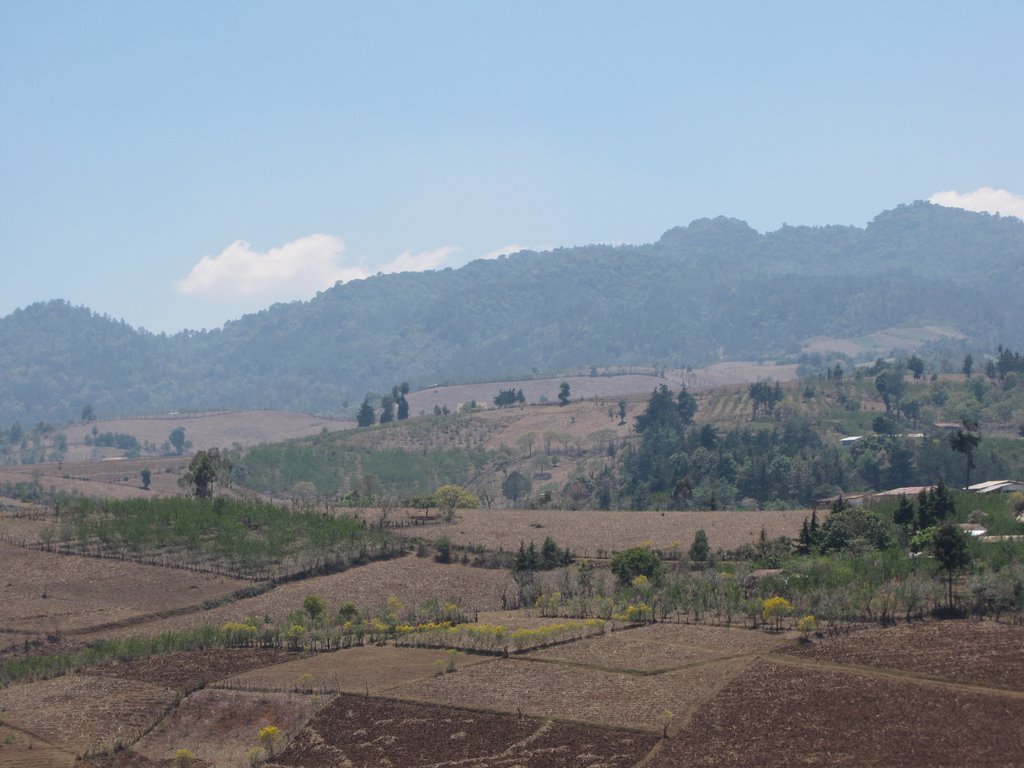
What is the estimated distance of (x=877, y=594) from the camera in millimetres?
82812

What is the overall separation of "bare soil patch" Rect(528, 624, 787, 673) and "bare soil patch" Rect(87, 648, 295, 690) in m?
16.9

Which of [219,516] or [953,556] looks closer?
[953,556]

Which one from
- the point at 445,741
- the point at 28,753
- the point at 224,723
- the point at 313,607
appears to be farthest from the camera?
the point at 313,607

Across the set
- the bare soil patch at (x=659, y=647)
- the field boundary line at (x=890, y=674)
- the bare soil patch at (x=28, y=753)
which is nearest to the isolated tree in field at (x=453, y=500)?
the bare soil patch at (x=659, y=647)

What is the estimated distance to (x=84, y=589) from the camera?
104 metres

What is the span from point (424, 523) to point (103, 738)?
66.7 m

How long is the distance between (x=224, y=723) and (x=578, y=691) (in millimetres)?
18225

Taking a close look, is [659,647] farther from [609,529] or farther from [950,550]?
[609,529]

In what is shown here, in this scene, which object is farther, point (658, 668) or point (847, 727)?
point (658, 668)

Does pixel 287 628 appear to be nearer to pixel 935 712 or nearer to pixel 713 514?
pixel 935 712

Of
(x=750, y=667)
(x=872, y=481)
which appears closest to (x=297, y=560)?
(x=750, y=667)

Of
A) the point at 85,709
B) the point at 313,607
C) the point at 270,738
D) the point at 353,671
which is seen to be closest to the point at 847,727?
the point at 270,738

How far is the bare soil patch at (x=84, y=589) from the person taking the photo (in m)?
95.7

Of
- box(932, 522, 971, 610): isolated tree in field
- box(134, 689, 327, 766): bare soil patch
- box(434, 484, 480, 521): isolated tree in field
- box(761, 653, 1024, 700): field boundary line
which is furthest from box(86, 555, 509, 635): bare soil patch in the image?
box(761, 653, 1024, 700): field boundary line
